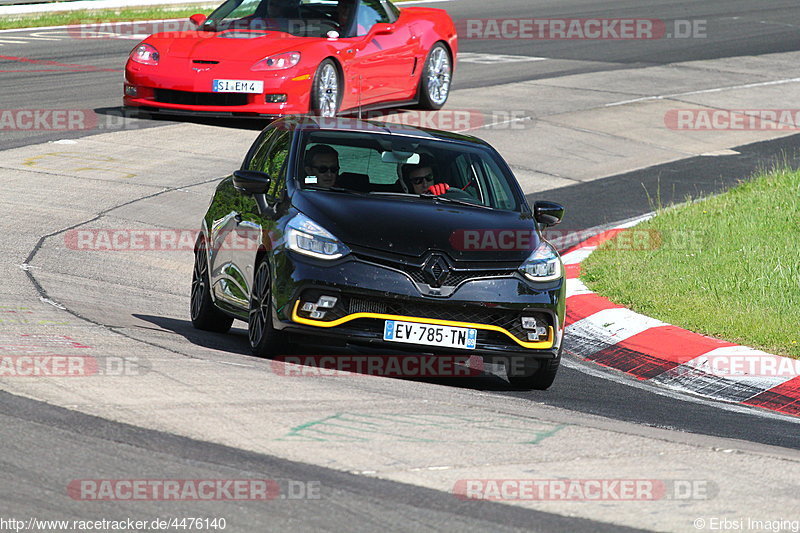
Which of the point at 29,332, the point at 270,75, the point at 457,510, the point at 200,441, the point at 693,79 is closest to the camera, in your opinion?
the point at 457,510


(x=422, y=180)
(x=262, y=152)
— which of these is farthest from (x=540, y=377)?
(x=262, y=152)

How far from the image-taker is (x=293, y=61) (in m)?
16.0

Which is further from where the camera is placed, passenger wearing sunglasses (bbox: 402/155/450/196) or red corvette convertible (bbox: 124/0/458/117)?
red corvette convertible (bbox: 124/0/458/117)

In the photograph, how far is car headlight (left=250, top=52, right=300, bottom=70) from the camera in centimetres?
1588

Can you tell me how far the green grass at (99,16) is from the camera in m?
26.5

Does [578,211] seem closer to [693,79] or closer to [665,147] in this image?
[665,147]

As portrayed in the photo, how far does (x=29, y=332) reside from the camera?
24.9 ft

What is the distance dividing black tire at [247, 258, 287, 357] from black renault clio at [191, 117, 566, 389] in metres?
0.01

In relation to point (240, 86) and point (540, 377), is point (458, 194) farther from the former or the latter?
point (240, 86)

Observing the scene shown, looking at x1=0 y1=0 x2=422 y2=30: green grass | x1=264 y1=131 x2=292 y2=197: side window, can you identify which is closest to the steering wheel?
x1=264 y1=131 x2=292 y2=197: side window

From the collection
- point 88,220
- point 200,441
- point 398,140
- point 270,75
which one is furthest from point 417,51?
point 200,441

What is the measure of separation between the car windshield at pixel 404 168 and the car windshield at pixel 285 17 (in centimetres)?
794

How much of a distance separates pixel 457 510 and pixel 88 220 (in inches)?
330

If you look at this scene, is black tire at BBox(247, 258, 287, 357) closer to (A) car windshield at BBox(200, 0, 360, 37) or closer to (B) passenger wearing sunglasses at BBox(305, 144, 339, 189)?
(B) passenger wearing sunglasses at BBox(305, 144, 339, 189)
